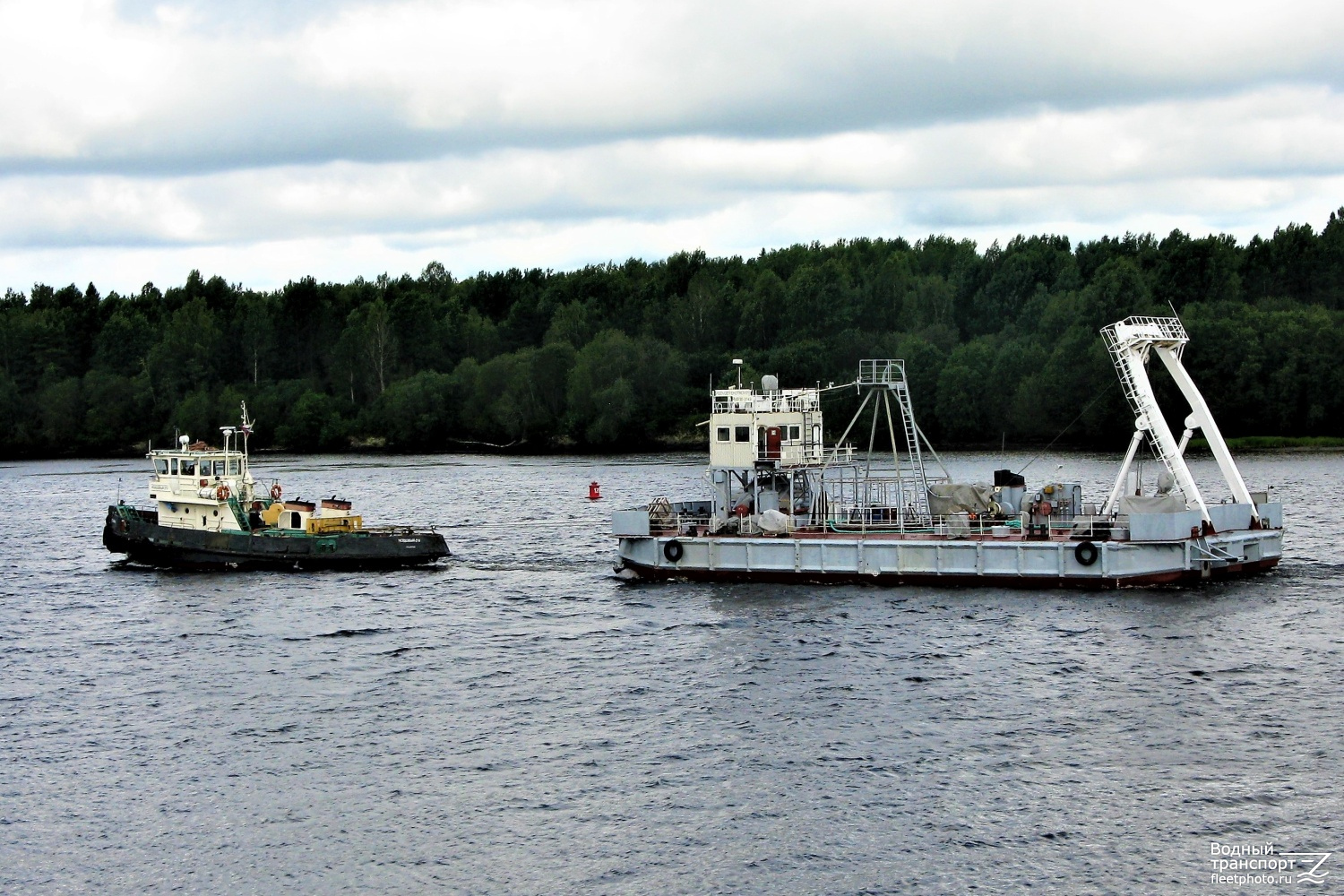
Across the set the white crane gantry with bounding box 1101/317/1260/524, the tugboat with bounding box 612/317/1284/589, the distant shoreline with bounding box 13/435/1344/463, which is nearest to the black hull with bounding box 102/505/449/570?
the tugboat with bounding box 612/317/1284/589

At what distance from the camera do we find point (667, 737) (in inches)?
1435

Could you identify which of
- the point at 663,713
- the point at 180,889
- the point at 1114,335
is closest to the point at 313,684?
the point at 663,713

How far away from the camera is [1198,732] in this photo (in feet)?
116

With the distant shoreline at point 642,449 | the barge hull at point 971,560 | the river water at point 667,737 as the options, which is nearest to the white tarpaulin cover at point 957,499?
the barge hull at point 971,560

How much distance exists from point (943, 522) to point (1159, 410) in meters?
9.32

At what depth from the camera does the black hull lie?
215 feet

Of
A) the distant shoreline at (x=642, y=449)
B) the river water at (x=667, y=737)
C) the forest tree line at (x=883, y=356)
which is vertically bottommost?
the river water at (x=667, y=737)

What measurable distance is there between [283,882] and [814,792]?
11.7 metres

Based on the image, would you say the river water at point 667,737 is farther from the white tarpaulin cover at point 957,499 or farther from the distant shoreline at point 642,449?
the distant shoreline at point 642,449

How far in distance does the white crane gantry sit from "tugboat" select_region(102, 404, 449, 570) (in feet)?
102

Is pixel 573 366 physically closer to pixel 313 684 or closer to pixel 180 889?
pixel 313 684

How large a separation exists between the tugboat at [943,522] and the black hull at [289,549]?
11293 mm

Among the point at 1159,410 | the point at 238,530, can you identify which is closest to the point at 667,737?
the point at 1159,410

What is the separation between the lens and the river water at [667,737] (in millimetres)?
28953
